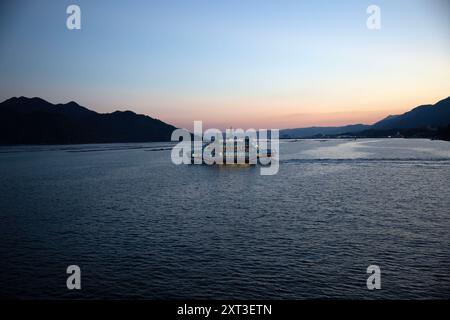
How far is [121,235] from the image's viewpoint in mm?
34188

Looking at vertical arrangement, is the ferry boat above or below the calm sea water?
above

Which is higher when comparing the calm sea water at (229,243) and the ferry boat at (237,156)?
the ferry boat at (237,156)

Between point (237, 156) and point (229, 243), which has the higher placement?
point (237, 156)

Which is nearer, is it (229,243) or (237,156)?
(229,243)

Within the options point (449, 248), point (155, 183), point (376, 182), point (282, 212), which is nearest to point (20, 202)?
point (155, 183)

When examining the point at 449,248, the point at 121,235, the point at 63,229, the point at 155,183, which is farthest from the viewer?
the point at 155,183

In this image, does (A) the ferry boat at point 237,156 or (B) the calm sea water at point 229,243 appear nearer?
(B) the calm sea water at point 229,243

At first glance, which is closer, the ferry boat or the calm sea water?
the calm sea water
